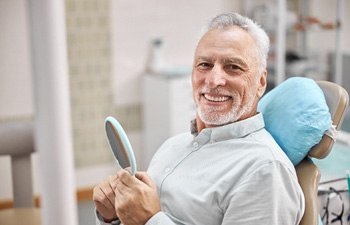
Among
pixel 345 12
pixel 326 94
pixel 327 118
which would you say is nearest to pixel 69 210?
pixel 327 118

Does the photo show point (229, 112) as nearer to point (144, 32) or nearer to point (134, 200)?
point (134, 200)

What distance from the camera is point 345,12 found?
4.69 metres

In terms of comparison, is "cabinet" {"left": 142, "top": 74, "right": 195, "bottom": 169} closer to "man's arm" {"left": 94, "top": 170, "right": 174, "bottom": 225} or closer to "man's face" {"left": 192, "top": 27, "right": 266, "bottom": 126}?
"man's face" {"left": 192, "top": 27, "right": 266, "bottom": 126}

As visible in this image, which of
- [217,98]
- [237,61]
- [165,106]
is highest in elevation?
[237,61]

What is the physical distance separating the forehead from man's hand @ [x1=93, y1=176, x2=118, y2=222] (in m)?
0.49

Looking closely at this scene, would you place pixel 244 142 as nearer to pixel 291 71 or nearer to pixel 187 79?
pixel 187 79

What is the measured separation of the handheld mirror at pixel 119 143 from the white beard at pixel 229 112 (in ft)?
1.23

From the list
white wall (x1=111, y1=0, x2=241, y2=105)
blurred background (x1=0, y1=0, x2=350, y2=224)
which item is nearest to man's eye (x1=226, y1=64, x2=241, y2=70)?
blurred background (x1=0, y1=0, x2=350, y2=224)

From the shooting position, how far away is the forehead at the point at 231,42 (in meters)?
1.52

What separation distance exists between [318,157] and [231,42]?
434 mm

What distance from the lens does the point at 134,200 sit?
4.48 feet

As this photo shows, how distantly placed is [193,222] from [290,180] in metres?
0.30

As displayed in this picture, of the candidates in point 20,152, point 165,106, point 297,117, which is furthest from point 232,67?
point 165,106

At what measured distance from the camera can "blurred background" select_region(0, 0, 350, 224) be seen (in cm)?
362
